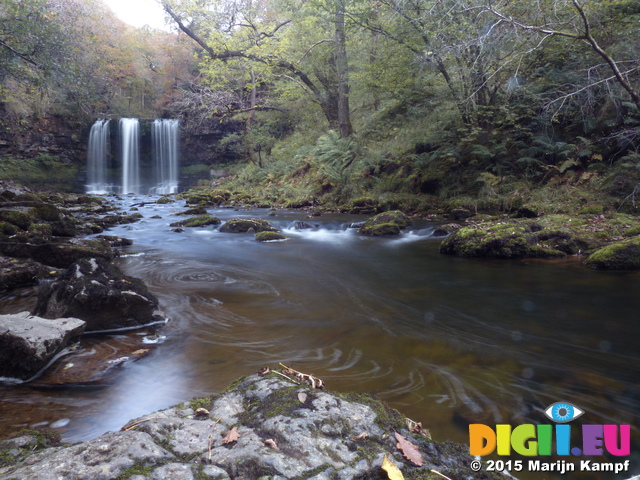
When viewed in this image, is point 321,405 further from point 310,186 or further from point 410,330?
point 310,186

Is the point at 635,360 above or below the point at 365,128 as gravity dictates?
below

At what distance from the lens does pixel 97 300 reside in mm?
3844

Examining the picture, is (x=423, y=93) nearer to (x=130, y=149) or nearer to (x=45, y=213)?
(x=45, y=213)

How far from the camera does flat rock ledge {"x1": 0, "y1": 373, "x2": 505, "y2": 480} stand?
4.27 ft

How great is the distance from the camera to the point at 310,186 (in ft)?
59.2

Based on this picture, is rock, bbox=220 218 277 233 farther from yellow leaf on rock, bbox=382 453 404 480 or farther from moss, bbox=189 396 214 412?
yellow leaf on rock, bbox=382 453 404 480

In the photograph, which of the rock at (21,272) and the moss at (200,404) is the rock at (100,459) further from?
the rock at (21,272)

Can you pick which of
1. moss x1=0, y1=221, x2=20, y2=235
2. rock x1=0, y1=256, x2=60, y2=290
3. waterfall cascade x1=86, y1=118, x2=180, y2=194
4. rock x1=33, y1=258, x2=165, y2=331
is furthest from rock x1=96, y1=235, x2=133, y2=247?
waterfall cascade x1=86, y1=118, x2=180, y2=194

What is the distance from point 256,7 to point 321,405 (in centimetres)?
2221

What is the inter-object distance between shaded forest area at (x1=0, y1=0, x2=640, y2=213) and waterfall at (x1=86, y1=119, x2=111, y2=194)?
5309mm

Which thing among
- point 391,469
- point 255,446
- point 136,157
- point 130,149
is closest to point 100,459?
point 255,446

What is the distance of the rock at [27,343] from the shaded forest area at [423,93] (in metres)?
7.07

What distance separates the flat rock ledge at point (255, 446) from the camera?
Answer: 130 cm

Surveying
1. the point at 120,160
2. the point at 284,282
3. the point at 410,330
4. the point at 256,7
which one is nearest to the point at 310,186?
the point at 256,7
